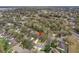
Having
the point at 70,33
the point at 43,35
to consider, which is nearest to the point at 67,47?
the point at 70,33

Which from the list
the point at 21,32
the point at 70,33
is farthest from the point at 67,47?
the point at 21,32
